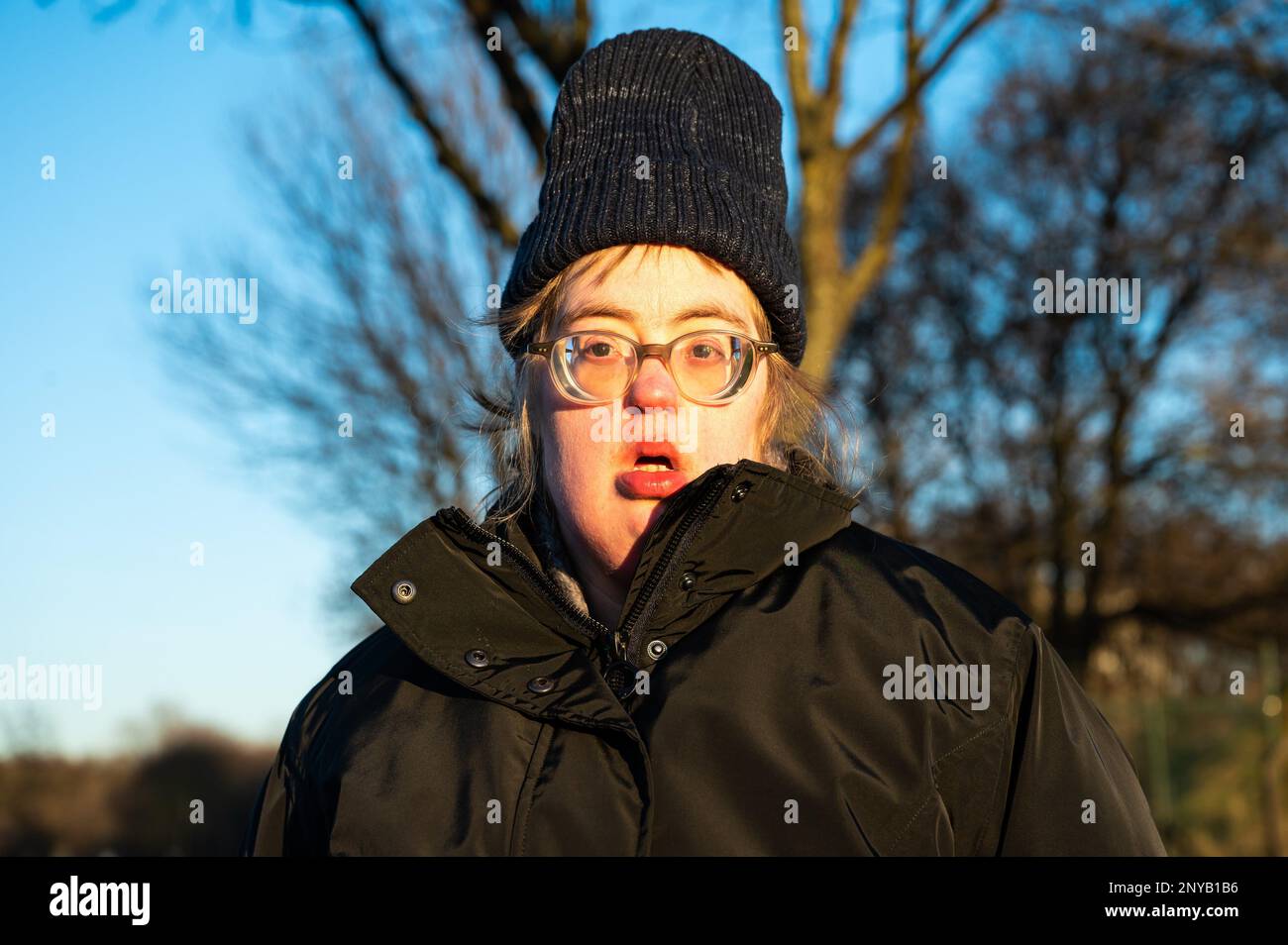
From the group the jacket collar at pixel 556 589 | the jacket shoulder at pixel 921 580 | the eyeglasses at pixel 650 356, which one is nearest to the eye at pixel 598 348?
the eyeglasses at pixel 650 356

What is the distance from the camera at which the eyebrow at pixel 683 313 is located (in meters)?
2.13

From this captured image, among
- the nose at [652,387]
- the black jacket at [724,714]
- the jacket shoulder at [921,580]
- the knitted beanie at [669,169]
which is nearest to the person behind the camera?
the black jacket at [724,714]

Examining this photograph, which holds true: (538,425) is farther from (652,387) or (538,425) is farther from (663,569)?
(663,569)

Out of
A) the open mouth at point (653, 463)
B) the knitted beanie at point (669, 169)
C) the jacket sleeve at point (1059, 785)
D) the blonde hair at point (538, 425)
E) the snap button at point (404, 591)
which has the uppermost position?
the knitted beanie at point (669, 169)

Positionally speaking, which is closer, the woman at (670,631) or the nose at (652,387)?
the woman at (670,631)

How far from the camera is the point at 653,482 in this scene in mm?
2070

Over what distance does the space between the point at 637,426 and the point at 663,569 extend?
10.2 inches

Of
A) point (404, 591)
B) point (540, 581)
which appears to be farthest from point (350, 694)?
point (540, 581)

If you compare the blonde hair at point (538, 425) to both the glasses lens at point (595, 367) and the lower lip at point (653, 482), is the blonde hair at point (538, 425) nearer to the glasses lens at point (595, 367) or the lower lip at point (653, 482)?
the glasses lens at point (595, 367)

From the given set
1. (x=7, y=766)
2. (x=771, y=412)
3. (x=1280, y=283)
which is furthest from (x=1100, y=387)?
(x=771, y=412)

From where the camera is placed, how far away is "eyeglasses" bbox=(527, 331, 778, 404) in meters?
2.10

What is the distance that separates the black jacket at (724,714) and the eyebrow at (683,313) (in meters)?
0.31

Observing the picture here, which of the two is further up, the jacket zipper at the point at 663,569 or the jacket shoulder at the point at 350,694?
the jacket zipper at the point at 663,569
